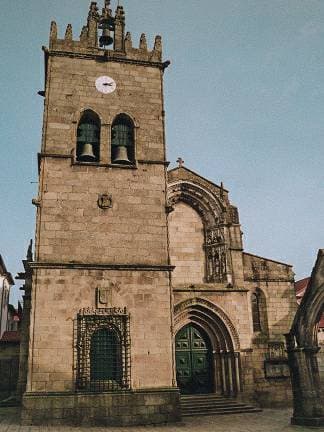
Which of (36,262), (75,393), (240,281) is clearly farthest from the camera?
(240,281)

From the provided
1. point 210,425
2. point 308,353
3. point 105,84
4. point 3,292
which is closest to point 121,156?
point 105,84

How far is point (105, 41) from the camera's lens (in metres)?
17.3

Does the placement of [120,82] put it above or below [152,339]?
above

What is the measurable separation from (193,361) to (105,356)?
5.71 meters

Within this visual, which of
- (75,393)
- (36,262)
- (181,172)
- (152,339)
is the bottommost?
(75,393)

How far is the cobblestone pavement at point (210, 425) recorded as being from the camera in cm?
1142

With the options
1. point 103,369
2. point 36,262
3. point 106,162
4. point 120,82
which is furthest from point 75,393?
point 120,82

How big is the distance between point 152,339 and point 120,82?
891 centimetres

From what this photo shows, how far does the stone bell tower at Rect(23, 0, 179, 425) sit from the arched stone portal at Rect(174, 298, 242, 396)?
14.0 feet

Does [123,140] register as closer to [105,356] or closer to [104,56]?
[104,56]

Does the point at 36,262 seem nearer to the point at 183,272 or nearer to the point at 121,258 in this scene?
the point at 121,258

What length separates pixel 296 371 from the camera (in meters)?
12.5

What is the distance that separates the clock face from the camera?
15938 mm

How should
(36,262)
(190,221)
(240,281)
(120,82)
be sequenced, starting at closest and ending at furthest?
(36,262)
(120,82)
(240,281)
(190,221)
